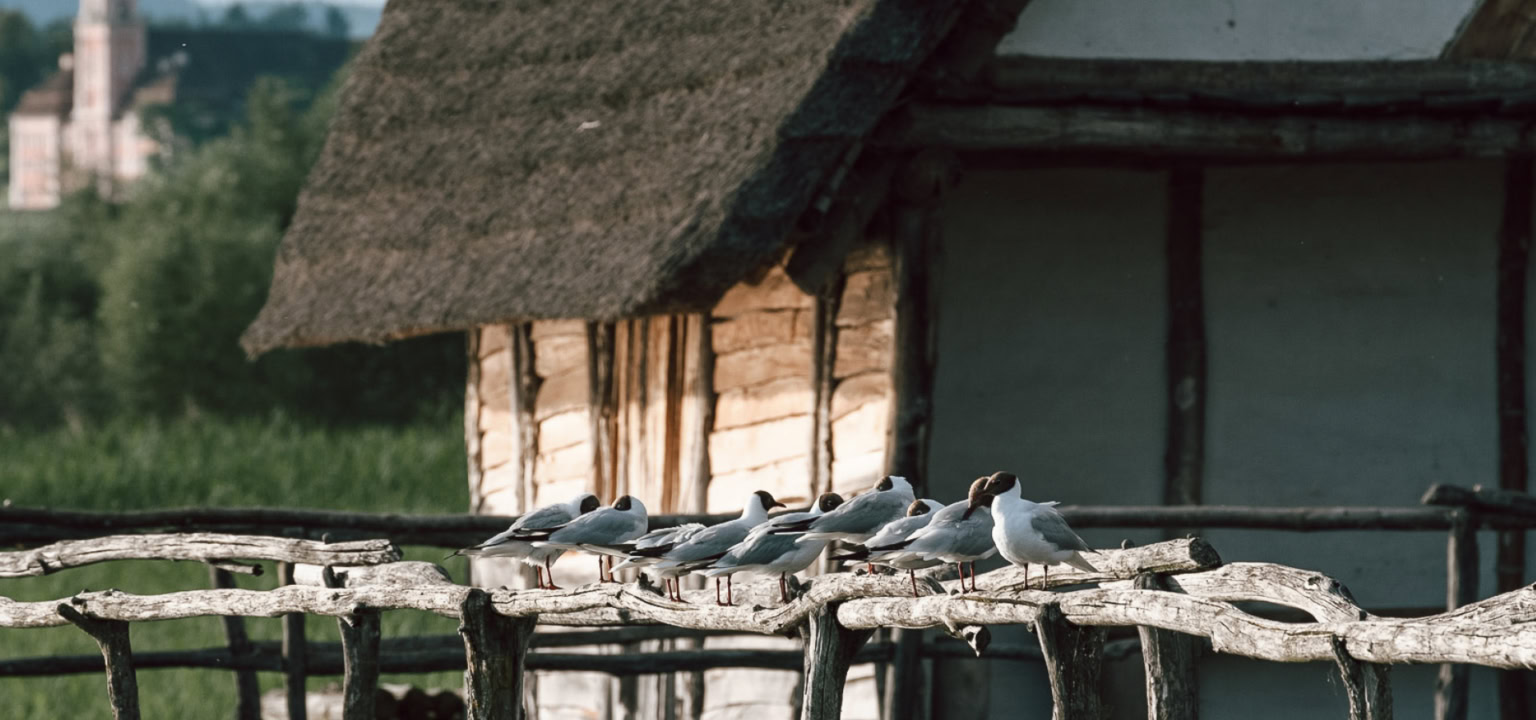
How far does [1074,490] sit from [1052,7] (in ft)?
6.47

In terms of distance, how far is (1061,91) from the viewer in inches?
345

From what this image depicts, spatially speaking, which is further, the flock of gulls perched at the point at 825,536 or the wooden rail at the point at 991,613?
the flock of gulls perched at the point at 825,536

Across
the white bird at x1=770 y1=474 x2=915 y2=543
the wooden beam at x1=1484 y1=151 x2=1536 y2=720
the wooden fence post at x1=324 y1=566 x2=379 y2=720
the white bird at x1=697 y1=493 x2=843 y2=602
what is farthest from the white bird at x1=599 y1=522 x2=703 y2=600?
the wooden beam at x1=1484 y1=151 x2=1536 y2=720

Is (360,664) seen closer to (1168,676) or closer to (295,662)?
(295,662)

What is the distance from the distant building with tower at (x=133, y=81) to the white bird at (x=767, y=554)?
89.8 meters

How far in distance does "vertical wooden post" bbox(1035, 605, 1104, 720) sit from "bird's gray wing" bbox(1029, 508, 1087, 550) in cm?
16

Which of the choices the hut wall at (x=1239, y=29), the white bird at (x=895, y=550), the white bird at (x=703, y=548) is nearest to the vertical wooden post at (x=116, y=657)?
the white bird at (x=703, y=548)

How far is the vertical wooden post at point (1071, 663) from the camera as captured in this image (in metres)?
5.29

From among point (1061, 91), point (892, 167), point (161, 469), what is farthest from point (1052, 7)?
point (161, 469)

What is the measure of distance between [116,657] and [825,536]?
10.3 ft

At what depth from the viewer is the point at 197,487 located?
79.5 ft

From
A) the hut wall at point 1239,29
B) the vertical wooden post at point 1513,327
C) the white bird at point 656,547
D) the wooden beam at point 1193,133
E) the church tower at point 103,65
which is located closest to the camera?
the white bird at point 656,547

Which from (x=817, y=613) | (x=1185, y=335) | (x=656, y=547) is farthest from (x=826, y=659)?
(x=1185, y=335)

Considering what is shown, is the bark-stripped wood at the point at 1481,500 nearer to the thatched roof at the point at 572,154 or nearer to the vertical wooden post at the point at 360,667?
the thatched roof at the point at 572,154
